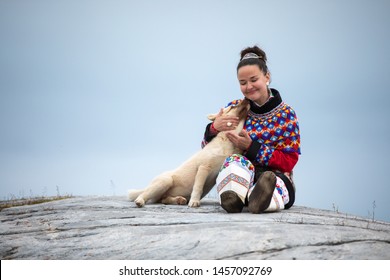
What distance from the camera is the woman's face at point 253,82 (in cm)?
464

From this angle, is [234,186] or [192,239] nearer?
[192,239]

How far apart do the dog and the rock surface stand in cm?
119

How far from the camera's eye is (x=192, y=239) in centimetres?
278

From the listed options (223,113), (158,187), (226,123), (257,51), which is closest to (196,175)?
(158,187)

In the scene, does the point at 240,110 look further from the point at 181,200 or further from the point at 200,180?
the point at 181,200

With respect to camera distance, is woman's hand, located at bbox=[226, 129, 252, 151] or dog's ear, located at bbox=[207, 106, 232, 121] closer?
woman's hand, located at bbox=[226, 129, 252, 151]

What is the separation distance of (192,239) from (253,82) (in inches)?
98.9

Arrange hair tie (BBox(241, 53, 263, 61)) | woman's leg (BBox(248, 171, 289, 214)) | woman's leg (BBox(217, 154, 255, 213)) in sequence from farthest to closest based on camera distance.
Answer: hair tie (BBox(241, 53, 263, 61)) → woman's leg (BBox(217, 154, 255, 213)) → woman's leg (BBox(248, 171, 289, 214))

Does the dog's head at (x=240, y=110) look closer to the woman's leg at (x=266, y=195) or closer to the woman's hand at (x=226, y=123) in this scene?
the woman's hand at (x=226, y=123)

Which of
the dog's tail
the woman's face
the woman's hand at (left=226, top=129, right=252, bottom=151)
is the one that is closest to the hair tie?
the woman's face

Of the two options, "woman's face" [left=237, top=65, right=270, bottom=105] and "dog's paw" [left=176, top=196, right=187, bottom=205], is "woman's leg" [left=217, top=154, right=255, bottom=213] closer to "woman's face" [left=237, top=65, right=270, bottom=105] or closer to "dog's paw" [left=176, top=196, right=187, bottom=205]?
"woman's face" [left=237, top=65, right=270, bottom=105]

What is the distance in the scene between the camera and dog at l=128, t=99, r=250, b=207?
4957 mm
